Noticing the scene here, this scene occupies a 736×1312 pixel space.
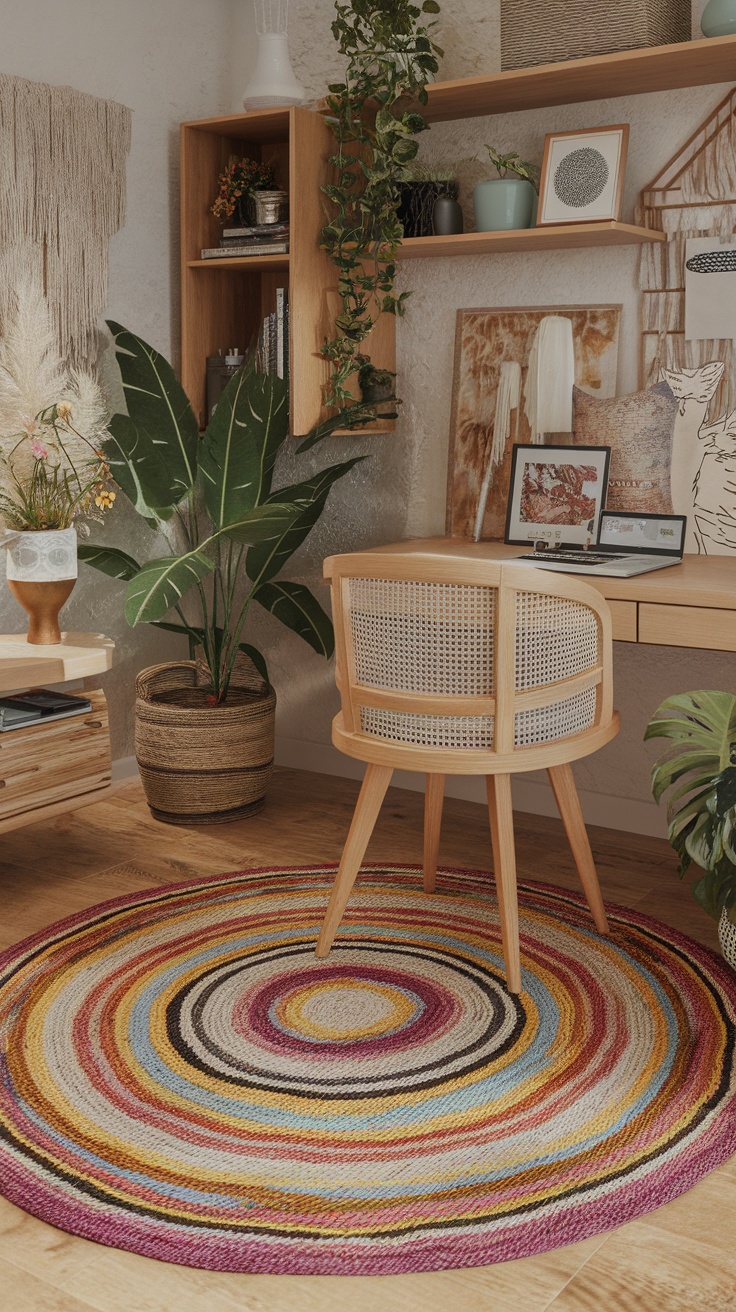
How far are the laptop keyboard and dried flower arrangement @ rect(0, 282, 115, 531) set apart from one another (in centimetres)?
107

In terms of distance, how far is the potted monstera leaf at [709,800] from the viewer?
2.21 m

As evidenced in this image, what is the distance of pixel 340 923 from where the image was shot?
265cm

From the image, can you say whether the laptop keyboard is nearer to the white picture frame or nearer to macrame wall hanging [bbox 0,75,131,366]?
the white picture frame

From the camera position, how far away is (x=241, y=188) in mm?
3553

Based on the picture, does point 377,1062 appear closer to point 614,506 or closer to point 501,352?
point 614,506

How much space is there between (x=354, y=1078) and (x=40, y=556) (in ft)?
4.96

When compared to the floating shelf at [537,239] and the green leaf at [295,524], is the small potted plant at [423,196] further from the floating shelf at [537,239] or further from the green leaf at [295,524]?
the green leaf at [295,524]

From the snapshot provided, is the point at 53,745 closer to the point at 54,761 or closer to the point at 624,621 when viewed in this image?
the point at 54,761

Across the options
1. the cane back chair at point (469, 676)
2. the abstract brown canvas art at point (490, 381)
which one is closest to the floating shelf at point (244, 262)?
the abstract brown canvas art at point (490, 381)

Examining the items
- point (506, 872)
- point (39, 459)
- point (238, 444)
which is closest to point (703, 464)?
point (238, 444)

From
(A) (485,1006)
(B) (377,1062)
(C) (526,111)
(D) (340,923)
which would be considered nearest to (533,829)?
(D) (340,923)

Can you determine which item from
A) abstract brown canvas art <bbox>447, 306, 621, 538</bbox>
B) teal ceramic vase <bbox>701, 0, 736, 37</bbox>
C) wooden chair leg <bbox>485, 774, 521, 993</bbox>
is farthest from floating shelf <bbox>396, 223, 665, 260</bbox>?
wooden chair leg <bbox>485, 774, 521, 993</bbox>

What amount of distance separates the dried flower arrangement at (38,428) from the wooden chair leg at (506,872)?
1.33 metres

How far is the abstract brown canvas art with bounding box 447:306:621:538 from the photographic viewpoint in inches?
127
